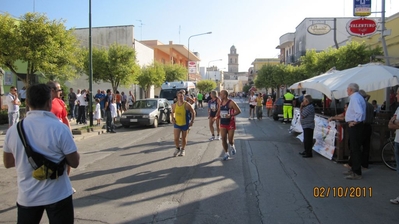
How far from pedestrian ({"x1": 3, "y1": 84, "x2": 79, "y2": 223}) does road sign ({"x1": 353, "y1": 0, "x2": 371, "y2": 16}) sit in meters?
14.2

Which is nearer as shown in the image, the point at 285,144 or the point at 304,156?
the point at 304,156

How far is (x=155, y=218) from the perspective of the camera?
4.64 m

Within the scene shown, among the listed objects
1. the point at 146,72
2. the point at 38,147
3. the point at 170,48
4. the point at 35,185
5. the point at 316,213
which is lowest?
the point at 316,213

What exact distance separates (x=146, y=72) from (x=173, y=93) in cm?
597

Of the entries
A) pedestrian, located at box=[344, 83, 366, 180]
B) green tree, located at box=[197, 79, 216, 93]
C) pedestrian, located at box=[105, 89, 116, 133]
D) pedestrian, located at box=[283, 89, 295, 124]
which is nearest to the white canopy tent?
pedestrian, located at box=[344, 83, 366, 180]

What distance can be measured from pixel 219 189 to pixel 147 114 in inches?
426

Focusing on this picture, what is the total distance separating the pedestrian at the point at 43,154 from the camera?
109 inches

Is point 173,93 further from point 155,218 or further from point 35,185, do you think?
point 35,185

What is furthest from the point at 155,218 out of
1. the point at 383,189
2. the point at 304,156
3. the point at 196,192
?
the point at 304,156

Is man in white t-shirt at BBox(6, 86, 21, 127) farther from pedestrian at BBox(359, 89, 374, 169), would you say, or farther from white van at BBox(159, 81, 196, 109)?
white van at BBox(159, 81, 196, 109)

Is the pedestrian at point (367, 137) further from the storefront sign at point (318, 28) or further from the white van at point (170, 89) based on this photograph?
the storefront sign at point (318, 28)

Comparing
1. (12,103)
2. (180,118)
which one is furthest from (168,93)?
(180,118)

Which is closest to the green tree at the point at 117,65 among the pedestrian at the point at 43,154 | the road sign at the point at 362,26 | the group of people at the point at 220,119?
the road sign at the point at 362,26
